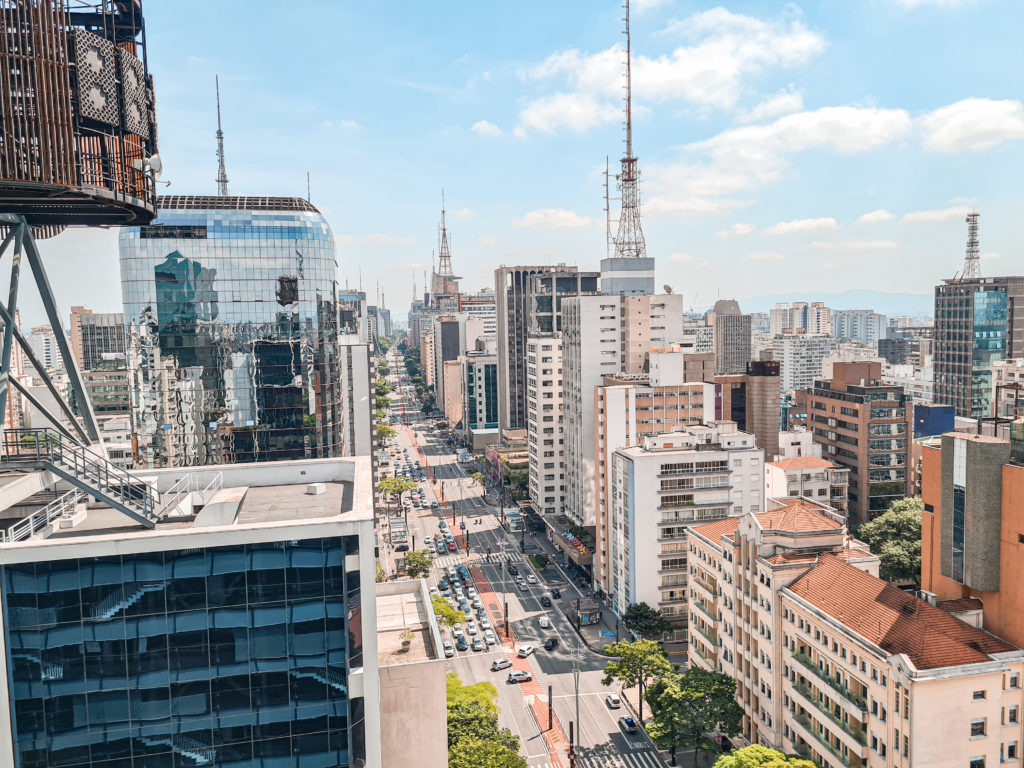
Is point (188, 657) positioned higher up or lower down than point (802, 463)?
higher up

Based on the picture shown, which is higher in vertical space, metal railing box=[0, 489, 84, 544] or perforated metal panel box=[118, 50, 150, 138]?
perforated metal panel box=[118, 50, 150, 138]

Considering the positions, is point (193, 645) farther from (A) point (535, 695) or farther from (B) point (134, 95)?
(A) point (535, 695)

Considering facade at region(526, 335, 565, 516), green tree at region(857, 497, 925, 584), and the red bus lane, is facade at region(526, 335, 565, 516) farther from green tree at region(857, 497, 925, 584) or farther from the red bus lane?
green tree at region(857, 497, 925, 584)

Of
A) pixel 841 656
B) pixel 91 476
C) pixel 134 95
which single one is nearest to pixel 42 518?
pixel 91 476

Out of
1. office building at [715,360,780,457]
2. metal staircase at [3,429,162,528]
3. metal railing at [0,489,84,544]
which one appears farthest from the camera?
office building at [715,360,780,457]

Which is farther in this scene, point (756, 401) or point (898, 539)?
point (756, 401)

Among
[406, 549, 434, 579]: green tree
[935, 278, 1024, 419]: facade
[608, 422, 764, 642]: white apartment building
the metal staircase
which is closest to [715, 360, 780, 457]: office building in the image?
[608, 422, 764, 642]: white apartment building

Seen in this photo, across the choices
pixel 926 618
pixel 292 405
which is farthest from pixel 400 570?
pixel 926 618
